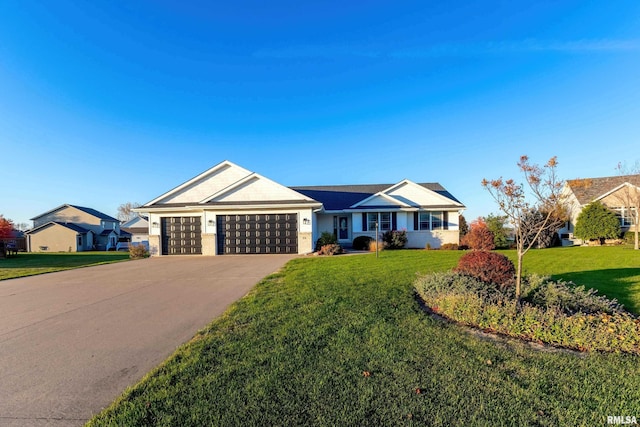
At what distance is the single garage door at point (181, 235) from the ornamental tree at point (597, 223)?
1190 inches

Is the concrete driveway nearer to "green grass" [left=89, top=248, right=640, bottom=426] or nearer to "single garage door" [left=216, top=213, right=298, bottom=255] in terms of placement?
"green grass" [left=89, top=248, right=640, bottom=426]

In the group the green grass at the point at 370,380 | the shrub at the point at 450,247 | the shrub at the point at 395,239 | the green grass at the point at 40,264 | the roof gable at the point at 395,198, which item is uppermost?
the roof gable at the point at 395,198

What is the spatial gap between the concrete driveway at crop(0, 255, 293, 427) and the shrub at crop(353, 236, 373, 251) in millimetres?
11962

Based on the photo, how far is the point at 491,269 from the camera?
694cm

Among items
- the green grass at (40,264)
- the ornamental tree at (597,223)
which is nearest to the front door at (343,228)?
the green grass at (40,264)

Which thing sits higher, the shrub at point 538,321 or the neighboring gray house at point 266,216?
the neighboring gray house at point 266,216

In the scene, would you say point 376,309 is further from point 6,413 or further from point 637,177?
point 637,177

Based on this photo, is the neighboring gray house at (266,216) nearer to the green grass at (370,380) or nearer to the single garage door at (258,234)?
the single garage door at (258,234)

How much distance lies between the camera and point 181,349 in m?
4.07

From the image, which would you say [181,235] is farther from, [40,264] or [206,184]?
[40,264]

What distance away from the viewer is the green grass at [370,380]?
2578mm

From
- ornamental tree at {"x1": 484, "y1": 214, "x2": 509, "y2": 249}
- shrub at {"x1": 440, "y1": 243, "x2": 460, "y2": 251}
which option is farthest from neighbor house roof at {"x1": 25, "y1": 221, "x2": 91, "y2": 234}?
ornamental tree at {"x1": 484, "y1": 214, "x2": 509, "y2": 249}

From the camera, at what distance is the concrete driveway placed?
303 cm

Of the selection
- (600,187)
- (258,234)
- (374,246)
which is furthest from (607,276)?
(600,187)
